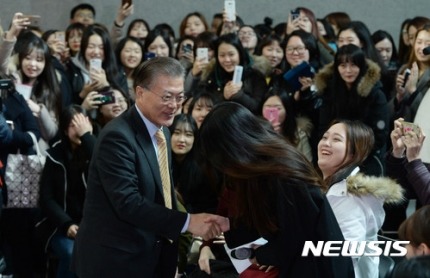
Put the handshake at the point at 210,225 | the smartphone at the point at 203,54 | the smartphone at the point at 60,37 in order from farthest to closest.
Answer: the smartphone at the point at 60,37 → the smartphone at the point at 203,54 → the handshake at the point at 210,225

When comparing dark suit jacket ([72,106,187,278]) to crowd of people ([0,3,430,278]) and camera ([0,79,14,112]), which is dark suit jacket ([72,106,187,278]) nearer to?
crowd of people ([0,3,430,278])

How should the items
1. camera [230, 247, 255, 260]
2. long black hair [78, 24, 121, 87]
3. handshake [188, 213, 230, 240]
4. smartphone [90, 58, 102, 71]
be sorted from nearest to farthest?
camera [230, 247, 255, 260] < handshake [188, 213, 230, 240] < smartphone [90, 58, 102, 71] < long black hair [78, 24, 121, 87]

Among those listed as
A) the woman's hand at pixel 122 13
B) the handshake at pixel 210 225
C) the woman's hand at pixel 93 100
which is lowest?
the handshake at pixel 210 225

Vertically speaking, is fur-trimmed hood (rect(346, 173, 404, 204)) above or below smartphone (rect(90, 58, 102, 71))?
below

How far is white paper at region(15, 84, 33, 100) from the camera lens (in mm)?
6113

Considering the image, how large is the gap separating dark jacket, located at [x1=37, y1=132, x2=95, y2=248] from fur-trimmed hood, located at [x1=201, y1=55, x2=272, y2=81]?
5.22 ft

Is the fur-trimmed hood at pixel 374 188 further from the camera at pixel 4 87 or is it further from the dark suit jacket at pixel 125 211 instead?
the camera at pixel 4 87

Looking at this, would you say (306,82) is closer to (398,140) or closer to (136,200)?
(398,140)

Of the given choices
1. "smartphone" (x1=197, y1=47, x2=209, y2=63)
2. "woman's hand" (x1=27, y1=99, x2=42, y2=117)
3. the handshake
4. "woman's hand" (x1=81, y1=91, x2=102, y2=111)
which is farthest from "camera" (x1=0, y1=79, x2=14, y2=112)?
the handshake

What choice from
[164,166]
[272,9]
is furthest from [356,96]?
[272,9]

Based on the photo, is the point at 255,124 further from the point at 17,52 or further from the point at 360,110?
the point at 17,52

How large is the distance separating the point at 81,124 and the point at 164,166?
1.87m

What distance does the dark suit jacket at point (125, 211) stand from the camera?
3490 millimetres

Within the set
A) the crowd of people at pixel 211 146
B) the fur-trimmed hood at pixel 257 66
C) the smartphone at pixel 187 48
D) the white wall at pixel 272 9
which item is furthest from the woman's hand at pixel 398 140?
the white wall at pixel 272 9
